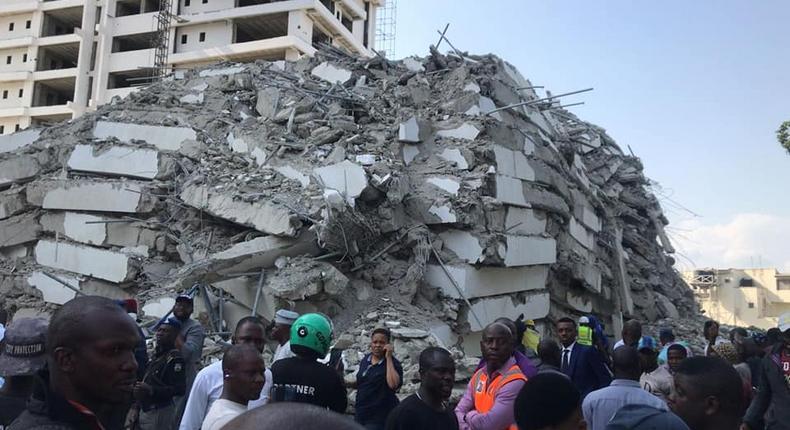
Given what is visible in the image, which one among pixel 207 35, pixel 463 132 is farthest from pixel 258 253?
pixel 207 35

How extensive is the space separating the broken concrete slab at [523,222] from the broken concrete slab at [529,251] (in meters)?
0.16

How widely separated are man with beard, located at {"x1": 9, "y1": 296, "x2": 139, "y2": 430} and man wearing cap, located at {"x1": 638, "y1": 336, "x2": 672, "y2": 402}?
4106mm

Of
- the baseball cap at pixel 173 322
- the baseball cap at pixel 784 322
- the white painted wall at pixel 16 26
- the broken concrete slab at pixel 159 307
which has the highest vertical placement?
the white painted wall at pixel 16 26

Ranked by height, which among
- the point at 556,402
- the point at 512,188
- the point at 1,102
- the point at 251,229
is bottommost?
the point at 556,402

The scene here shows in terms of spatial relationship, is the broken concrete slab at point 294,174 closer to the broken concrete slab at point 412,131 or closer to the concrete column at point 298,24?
the broken concrete slab at point 412,131

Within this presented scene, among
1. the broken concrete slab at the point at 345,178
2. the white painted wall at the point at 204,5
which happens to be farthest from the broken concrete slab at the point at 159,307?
the white painted wall at the point at 204,5

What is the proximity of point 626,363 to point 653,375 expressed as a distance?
1646 millimetres

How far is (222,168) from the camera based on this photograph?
34.6ft

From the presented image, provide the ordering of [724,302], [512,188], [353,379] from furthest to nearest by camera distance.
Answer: [724,302] < [512,188] < [353,379]

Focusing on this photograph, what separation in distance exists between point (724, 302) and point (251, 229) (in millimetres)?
31271

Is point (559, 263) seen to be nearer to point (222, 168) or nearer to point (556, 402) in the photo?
point (222, 168)

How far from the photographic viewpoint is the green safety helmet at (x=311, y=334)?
3.84m

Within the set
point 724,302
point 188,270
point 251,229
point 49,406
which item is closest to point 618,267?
point 251,229

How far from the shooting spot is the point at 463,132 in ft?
35.6
